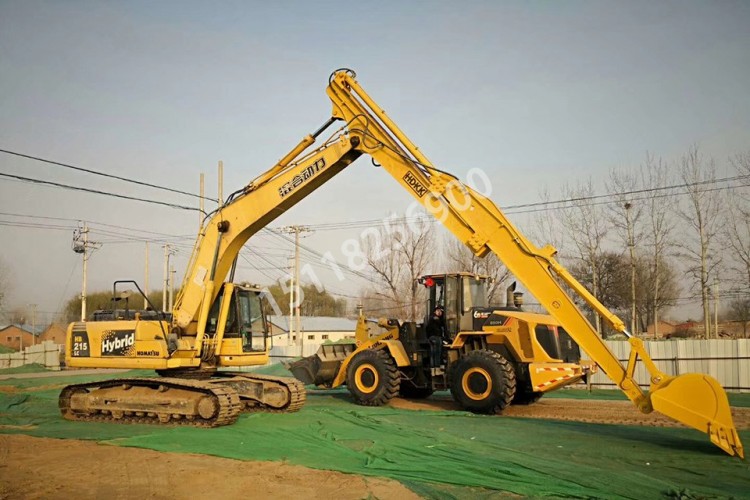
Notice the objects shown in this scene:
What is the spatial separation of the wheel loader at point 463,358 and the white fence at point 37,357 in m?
24.1

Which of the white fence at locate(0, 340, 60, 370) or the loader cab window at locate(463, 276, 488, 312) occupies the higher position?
the loader cab window at locate(463, 276, 488, 312)

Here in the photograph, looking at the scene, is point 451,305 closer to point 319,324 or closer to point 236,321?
point 236,321

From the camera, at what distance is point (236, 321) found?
487 inches

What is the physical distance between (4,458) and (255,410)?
4.89 metres

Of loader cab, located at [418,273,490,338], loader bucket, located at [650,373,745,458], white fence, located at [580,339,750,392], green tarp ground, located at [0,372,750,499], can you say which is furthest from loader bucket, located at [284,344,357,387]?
loader bucket, located at [650,373,745,458]

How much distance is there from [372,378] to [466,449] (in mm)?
5615

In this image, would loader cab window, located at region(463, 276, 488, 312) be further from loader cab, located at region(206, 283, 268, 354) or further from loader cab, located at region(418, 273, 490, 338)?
loader cab, located at region(206, 283, 268, 354)

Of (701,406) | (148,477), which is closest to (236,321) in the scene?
(148,477)

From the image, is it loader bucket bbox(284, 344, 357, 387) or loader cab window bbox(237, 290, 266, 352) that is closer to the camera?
loader cab window bbox(237, 290, 266, 352)

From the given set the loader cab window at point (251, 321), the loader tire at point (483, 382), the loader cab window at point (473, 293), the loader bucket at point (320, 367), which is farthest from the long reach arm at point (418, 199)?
the loader bucket at point (320, 367)

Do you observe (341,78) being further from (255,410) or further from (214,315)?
(255,410)

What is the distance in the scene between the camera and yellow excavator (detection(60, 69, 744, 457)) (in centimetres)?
1061

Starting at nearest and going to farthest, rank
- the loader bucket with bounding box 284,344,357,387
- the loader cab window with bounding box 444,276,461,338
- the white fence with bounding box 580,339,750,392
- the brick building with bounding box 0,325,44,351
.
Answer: the loader cab window with bounding box 444,276,461,338 < the loader bucket with bounding box 284,344,357,387 < the white fence with bounding box 580,339,750,392 < the brick building with bounding box 0,325,44,351

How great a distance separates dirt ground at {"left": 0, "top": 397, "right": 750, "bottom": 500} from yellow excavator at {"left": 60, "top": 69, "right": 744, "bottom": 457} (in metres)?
1.92
